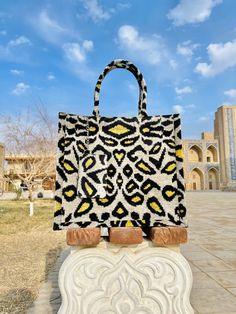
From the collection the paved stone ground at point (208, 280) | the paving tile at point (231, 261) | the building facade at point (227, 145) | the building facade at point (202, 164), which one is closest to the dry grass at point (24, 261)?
the paved stone ground at point (208, 280)

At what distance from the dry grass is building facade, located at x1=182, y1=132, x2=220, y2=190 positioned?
3629 centimetres

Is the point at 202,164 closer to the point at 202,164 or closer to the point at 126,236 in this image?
the point at 202,164

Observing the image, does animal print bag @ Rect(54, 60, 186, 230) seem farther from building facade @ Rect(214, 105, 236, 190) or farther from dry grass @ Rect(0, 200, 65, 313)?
building facade @ Rect(214, 105, 236, 190)

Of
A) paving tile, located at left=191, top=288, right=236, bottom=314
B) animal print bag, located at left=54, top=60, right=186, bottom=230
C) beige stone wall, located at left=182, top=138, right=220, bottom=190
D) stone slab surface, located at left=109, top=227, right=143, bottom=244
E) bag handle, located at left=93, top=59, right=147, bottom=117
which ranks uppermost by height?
beige stone wall, located at left=182, top=138, right=220, bottom=190

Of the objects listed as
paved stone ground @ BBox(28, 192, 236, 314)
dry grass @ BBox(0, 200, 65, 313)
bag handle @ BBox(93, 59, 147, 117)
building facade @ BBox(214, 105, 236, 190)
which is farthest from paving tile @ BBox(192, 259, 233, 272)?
building facade @ BBox(214, 105, 236, 190)

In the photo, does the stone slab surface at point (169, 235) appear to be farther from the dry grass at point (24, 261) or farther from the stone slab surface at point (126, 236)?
the dry grass at point (24, 261)

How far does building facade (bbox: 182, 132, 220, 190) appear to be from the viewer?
39.6 metres

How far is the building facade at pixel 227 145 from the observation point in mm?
39438

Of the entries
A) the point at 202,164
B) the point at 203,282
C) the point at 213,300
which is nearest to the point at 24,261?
the point at 203,282

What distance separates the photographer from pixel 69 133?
1.07 metres

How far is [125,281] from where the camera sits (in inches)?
39.8

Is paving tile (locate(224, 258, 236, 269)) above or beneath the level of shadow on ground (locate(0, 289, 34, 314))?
above

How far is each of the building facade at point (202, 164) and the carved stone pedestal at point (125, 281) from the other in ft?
129

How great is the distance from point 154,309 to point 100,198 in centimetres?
51
